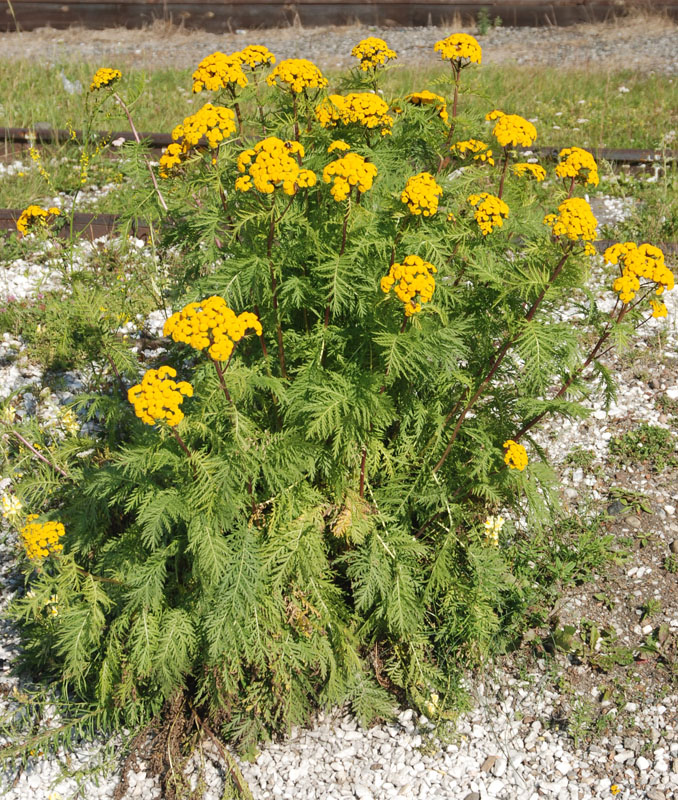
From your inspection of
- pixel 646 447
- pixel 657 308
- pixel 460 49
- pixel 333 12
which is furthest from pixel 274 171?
pixel 333 12

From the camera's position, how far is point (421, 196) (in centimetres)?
262

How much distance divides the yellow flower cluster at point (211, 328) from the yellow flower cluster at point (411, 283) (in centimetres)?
51

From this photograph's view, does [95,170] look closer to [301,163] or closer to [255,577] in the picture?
[301,163]

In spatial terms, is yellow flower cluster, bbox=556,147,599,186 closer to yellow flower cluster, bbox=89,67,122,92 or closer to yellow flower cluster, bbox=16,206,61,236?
yellow flower cluster, bbox=89,67,122,92

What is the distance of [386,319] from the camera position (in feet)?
9.16

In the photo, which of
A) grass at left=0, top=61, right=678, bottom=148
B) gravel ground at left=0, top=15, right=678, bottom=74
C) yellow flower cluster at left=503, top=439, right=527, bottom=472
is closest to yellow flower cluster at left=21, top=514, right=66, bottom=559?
yellow flower cluster at left=503, top=439, right=527, bottom=472

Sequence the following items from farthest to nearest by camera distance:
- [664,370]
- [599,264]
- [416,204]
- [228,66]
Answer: [599,264], [664,370], [228,66], [416,204]

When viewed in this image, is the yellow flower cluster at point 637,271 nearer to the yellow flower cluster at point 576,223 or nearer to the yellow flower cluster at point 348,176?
the yellow flower cluster at point 576,223

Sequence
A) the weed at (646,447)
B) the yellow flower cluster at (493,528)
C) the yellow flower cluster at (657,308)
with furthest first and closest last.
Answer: the weed at (646,447)
the yellow flower cluster at (493,528)
the yellow flower cluster at (657,308)

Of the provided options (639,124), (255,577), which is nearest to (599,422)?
(255,577)

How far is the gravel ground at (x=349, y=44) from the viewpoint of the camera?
11.8m

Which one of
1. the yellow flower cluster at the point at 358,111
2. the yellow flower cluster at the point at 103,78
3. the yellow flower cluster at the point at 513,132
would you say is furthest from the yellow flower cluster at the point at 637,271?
the yellow flower cluster at the point at 103,78

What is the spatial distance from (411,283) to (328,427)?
2.09 ft

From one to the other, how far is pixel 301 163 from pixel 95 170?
4.45m
